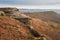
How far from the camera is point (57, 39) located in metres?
43.3

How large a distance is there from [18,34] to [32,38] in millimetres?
1917

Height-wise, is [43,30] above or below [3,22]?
below

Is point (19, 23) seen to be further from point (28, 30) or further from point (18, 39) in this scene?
point (18, 39)

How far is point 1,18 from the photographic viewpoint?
35375 millimetres

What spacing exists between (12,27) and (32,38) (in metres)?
3.04

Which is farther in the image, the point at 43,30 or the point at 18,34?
the point at 43,30

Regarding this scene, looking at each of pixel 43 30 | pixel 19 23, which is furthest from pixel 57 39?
pixel 19 23

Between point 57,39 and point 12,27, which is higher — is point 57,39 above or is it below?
below

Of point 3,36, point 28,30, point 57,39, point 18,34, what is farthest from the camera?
point 57,39

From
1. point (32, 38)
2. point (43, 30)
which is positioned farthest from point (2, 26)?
point (43, 30)

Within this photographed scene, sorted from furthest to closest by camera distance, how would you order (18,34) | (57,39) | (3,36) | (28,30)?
(57,39)
(28,30)
(18,34)
(3,36)

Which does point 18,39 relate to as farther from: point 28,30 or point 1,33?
point 28,30

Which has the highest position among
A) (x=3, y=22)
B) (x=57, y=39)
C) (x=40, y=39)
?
(x=3, y=22)

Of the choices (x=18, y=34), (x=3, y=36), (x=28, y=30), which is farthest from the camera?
(x=28, y=30)
